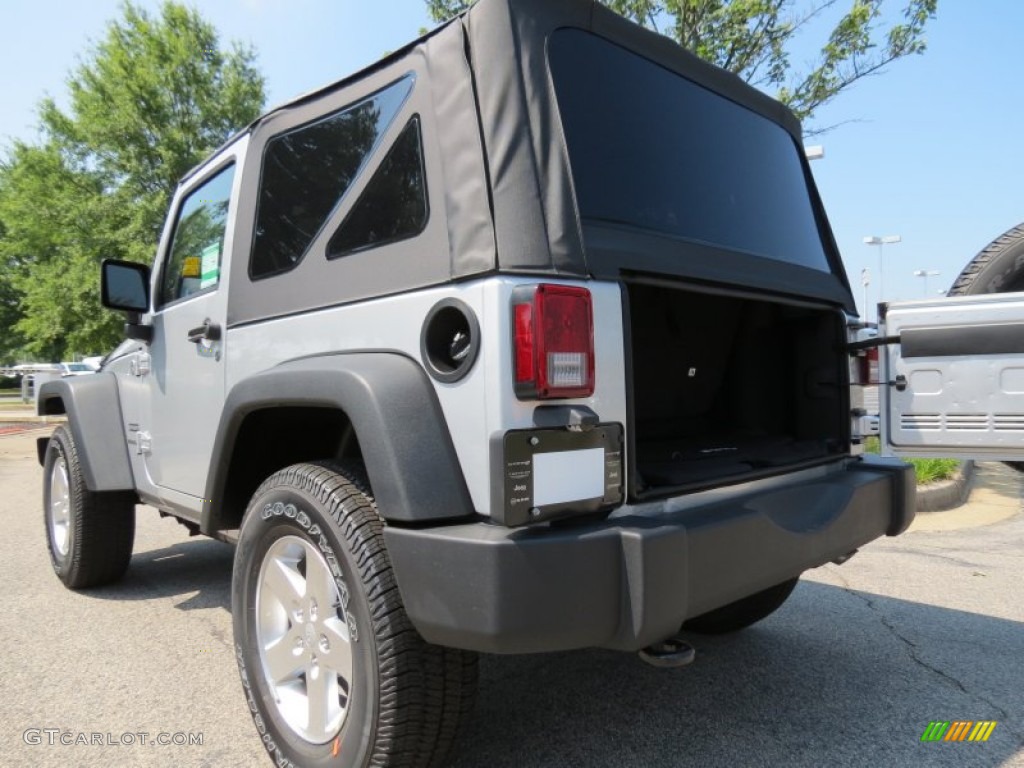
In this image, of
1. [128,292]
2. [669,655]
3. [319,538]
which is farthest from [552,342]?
[128,292]

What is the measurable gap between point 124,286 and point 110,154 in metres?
18.0

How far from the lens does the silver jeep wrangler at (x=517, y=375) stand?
1.63m

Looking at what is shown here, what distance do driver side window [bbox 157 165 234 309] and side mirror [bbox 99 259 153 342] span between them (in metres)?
0.10

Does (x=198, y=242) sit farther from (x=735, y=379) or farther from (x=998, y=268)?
(x=998, y=268)

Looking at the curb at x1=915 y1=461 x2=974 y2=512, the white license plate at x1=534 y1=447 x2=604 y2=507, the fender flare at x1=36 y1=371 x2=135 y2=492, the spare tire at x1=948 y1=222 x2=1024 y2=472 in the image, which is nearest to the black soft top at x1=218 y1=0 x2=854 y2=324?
the white license plate at x1=534 y1=447 x2=604 y2=507

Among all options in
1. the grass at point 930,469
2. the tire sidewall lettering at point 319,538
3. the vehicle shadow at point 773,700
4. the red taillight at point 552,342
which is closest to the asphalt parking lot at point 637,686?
the vehicle shadow at point 773,700

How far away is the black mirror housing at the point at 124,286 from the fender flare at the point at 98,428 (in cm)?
57

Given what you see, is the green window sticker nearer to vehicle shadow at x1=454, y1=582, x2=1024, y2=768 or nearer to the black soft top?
the black soft top

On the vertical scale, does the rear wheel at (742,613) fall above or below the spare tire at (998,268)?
below

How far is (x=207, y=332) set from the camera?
2754 mm

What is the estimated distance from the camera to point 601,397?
1.75 m

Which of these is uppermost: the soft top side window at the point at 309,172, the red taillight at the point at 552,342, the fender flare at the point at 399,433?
the soft top side window at the point at 309,172

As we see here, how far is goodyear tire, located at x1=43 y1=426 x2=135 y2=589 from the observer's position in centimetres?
374

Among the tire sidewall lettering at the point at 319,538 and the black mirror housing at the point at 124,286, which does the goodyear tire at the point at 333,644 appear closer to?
the tire sidewall lettering at the point at 319,538
